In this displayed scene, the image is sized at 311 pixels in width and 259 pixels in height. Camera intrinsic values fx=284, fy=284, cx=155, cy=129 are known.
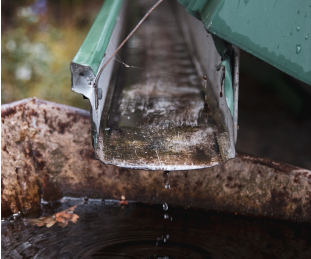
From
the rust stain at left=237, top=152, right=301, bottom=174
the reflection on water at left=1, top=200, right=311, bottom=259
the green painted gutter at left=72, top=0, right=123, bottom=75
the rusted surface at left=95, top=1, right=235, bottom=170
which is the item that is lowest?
the reflection on water at left=1, top=200, right=311, bottom=259

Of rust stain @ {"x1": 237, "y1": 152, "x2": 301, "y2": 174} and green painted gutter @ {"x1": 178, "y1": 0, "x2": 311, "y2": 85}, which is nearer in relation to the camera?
green painted gutter @ {"x1": 178, "y1": 0, "x2": 311, "y2": 85}

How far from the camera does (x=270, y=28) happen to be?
1.57 metres

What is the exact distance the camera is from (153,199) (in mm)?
2039

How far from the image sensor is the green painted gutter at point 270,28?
1.53 metres

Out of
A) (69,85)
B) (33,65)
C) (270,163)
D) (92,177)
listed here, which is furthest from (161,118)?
(33,65)

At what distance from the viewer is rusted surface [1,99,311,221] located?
5.92 ft

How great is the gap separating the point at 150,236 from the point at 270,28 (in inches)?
55.2

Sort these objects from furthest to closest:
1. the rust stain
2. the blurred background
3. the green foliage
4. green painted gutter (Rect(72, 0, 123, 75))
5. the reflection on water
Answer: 1. the green foliage
2. the blurred background
3. the rust stain
4. the reflection on water
5. green painted gutter (Rect(72, 0, 123, 75))

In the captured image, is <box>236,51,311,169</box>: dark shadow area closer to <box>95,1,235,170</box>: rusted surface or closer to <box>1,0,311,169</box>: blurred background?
<box>1,0,311,169</box>: blurred background

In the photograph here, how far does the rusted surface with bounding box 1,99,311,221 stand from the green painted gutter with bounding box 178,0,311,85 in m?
0.63

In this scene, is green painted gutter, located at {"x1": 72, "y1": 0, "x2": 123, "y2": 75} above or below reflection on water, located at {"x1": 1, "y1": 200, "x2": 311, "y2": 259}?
above

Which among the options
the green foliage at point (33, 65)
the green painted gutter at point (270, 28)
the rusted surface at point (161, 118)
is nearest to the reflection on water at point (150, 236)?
the rusted surface at point (161, 118)

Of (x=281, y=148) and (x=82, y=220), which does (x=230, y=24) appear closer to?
(x=82, y=220)

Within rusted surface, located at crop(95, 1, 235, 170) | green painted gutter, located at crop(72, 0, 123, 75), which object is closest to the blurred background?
rusted surface, located at crop(95, 1, 235, 170)
